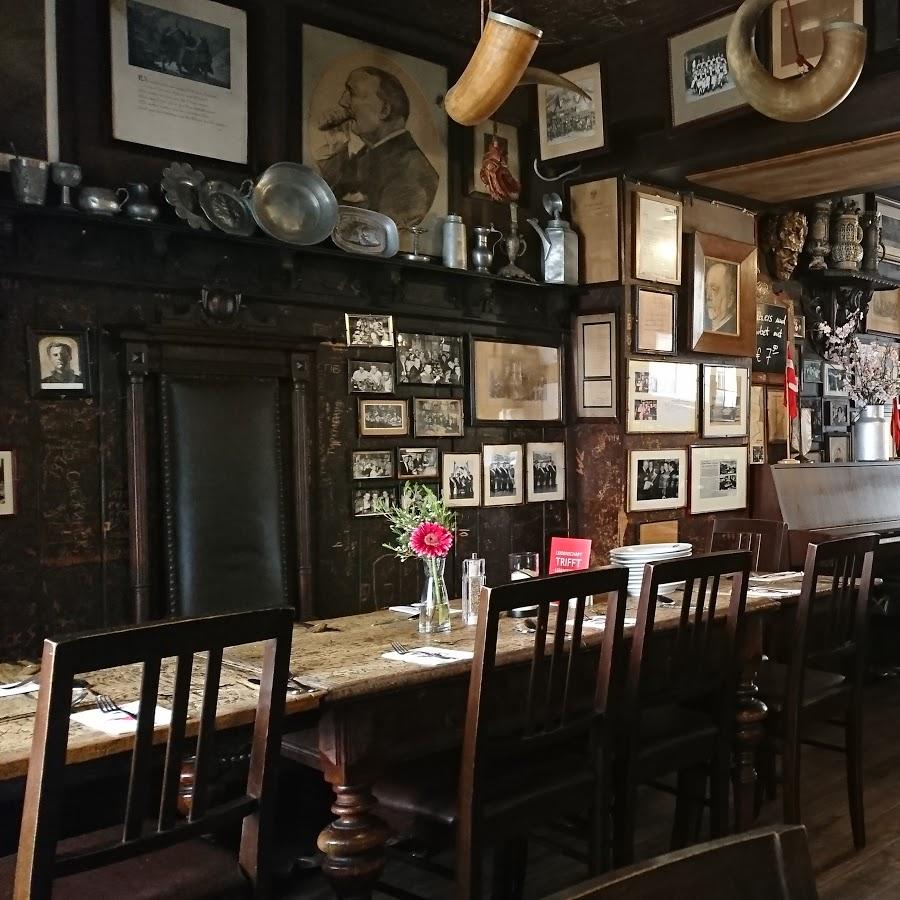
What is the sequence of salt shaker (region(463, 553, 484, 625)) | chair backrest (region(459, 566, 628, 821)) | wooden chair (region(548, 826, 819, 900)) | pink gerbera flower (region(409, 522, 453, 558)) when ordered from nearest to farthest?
1. wooden chair (region(548, 826, 819, 900))
2. chair backrest (region(459, 566, 628, 821))
3. pink gerbera flower (region(409, 522, 453, 558))
4. salt shaker (region(463, 553, 484, 625))

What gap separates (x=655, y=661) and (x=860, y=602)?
84 cm

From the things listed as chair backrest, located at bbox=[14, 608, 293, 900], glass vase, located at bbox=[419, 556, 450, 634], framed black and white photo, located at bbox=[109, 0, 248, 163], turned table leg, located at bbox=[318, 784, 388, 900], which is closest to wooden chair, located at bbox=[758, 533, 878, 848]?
glass vase, located at bbox=[419, 556, 450, 634]

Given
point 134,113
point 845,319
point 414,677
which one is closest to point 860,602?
point 414,677

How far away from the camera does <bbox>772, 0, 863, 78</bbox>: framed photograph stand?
3.90m

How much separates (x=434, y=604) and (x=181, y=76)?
2.47m

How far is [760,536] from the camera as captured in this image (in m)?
4.15

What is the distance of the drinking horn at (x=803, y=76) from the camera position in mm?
2559

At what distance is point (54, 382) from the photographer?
3.54 metres

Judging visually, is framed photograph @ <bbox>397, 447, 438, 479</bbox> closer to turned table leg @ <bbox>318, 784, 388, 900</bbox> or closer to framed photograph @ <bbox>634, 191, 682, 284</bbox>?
framed photograph @ <bbox>634, 191, 682, 284</bbox>

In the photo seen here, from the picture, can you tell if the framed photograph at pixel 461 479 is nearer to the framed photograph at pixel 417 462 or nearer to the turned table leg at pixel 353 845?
the framed photograph at pixel 417 462

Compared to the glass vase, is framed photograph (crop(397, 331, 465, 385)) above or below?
above

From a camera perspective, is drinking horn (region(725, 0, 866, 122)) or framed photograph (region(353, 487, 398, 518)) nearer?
drinking horn (region(725, 0, 866, 122))

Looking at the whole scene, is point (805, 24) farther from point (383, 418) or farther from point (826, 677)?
point (826, 677)

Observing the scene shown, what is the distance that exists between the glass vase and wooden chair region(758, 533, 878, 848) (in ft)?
3.76
